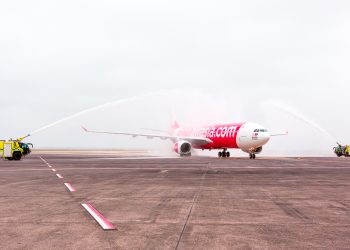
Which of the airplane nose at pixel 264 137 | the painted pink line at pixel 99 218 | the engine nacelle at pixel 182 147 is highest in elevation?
the airplane nose at pixel 264 137

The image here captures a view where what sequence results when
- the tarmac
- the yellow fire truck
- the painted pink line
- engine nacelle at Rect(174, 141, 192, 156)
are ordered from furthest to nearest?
engine nacelle at Rect(174, 141, 192, 156), the yellow fire truck, the painted pink line, the tarmac

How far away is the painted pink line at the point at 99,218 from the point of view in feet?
22.1

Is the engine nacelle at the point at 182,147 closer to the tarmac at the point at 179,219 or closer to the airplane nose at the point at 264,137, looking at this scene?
the airplane nose at the point at 264,137

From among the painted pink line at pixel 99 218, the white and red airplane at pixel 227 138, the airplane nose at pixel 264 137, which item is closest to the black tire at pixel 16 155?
the white and red airplane at pixel 227 138

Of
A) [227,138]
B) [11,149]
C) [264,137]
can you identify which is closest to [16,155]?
[11,149]


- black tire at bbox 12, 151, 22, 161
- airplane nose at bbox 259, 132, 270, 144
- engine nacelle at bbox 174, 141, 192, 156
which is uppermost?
airplane nose at bbox 259, 132, 270, 144

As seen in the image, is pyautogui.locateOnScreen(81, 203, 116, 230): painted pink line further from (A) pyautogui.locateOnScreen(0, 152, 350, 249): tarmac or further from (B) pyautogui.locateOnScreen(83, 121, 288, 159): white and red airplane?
(B) pyautogui.locateOnScreen(83, 121, 288, 159): white and red airplane

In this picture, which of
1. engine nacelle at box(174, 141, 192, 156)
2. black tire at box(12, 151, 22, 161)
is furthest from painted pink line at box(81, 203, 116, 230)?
engine nacelle at box(174, 141, 192, 156)

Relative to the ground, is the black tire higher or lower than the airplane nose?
lower

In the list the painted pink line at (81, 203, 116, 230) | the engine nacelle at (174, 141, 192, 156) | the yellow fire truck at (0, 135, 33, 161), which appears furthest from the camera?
the engine nacelle at (174, 141, 192, 156)

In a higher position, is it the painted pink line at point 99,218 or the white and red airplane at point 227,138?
the white and red airplane at point 227,138

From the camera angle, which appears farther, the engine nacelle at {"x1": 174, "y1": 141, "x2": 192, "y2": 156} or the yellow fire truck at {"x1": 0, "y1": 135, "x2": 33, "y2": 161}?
the engine nacelle at {"x1": 174, "y1": 141, "x2": 192, "y2": 156}

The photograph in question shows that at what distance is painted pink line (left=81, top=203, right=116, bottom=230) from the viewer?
6.72 metres

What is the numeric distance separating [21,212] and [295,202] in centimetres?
660
